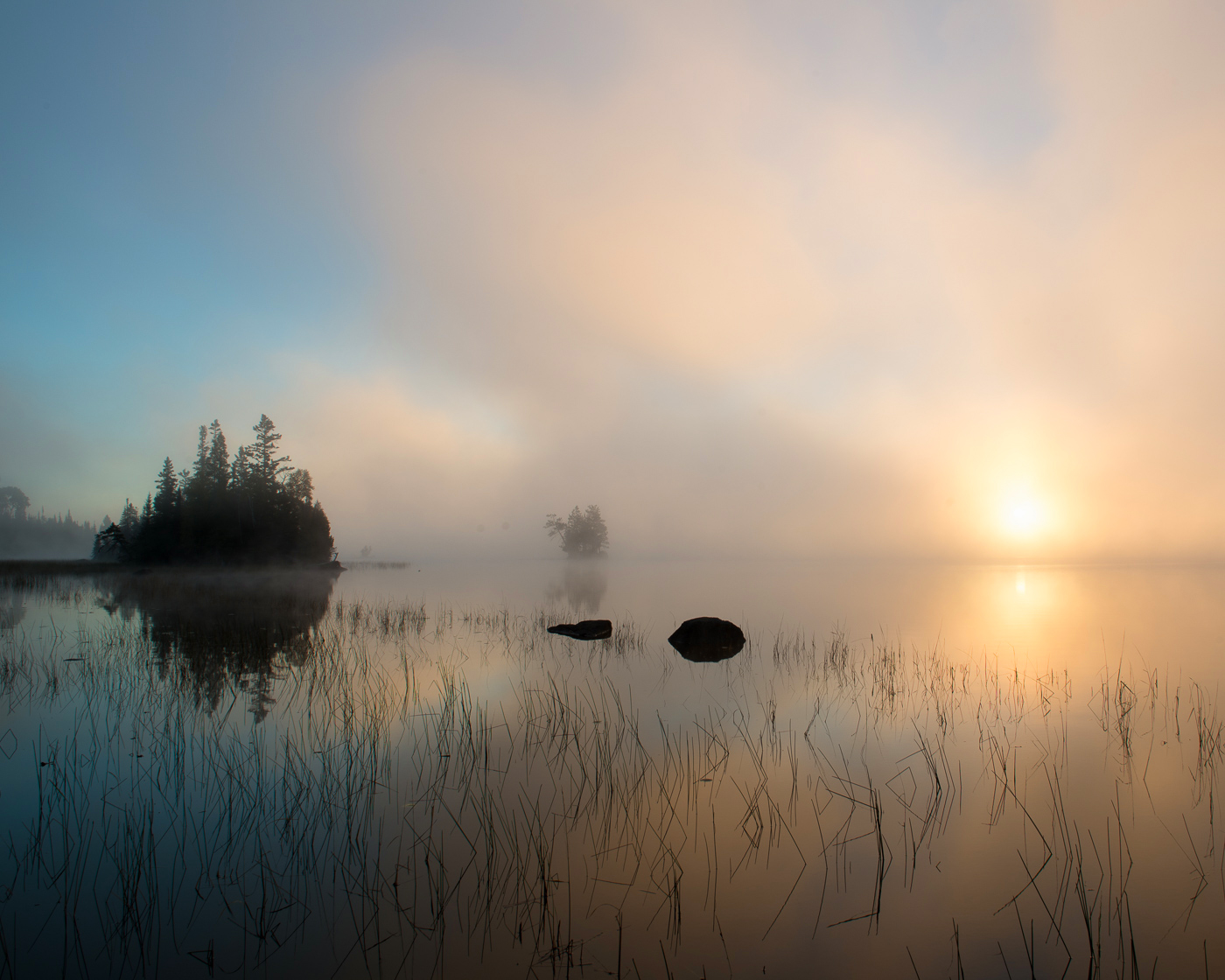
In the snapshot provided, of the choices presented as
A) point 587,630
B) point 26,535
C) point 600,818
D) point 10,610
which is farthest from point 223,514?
point 26,535

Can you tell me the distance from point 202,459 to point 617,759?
7011 cm

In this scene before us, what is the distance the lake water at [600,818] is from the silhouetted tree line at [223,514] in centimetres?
5297

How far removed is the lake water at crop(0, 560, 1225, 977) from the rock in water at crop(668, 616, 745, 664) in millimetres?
2983

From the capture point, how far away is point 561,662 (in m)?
15.8

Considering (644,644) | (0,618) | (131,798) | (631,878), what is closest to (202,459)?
(0,618)

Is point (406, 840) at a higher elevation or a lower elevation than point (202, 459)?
lower

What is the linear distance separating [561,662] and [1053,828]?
1132 centimetres

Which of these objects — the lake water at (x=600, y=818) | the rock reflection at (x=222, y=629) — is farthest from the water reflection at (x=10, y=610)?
the lake water at (x=600, y=818)

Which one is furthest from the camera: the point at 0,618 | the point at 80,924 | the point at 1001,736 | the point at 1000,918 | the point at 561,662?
the point at 0,618

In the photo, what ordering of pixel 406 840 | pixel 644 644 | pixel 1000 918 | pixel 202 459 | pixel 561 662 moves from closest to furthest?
1. pixel 1000 918
2. pixel 406 840
3. pixel 561 662
4. pixel 644 644
5. pixel 202 459

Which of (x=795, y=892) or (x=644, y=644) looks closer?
(x=795, y=892)

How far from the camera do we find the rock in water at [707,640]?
58.2 feet

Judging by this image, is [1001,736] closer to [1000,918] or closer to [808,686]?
[808,686]

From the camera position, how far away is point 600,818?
21.4 ft
